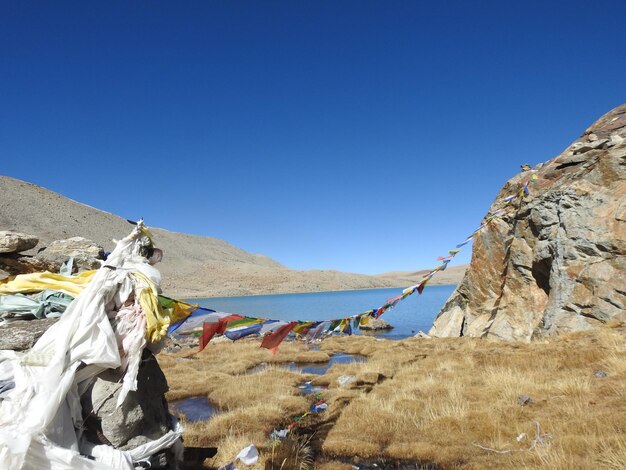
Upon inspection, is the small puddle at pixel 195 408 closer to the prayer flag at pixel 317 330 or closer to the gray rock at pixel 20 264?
the prayer flag at pixel 317 330

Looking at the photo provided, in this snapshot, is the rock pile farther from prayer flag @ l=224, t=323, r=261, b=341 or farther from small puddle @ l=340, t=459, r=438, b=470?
small puddle @ l=340, t=459, r=438, b=470

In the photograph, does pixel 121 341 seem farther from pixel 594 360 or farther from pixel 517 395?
pixel 594 360

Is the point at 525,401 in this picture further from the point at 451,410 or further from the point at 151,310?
the point at 151,310

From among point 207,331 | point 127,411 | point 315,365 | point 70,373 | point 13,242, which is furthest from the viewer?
point 315,365

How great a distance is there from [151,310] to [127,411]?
1.05 metres

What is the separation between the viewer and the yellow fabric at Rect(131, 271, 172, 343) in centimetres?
420

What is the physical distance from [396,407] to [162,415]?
6.13m

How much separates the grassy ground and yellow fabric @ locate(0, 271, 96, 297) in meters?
3.78

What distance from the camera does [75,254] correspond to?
629 centimetres

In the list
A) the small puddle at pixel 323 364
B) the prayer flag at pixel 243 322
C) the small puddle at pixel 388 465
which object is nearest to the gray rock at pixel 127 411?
the prayer flag at pixel 243 322

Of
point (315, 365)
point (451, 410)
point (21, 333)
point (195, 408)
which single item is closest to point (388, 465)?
point (451, 410)

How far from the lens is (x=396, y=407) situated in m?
8.94

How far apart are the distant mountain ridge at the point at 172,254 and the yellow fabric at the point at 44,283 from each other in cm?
8634

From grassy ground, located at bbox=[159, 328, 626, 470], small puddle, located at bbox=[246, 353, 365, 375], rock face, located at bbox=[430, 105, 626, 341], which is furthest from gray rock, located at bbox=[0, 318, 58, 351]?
rock face, located at bbox=[430, 105, 626, 341]
